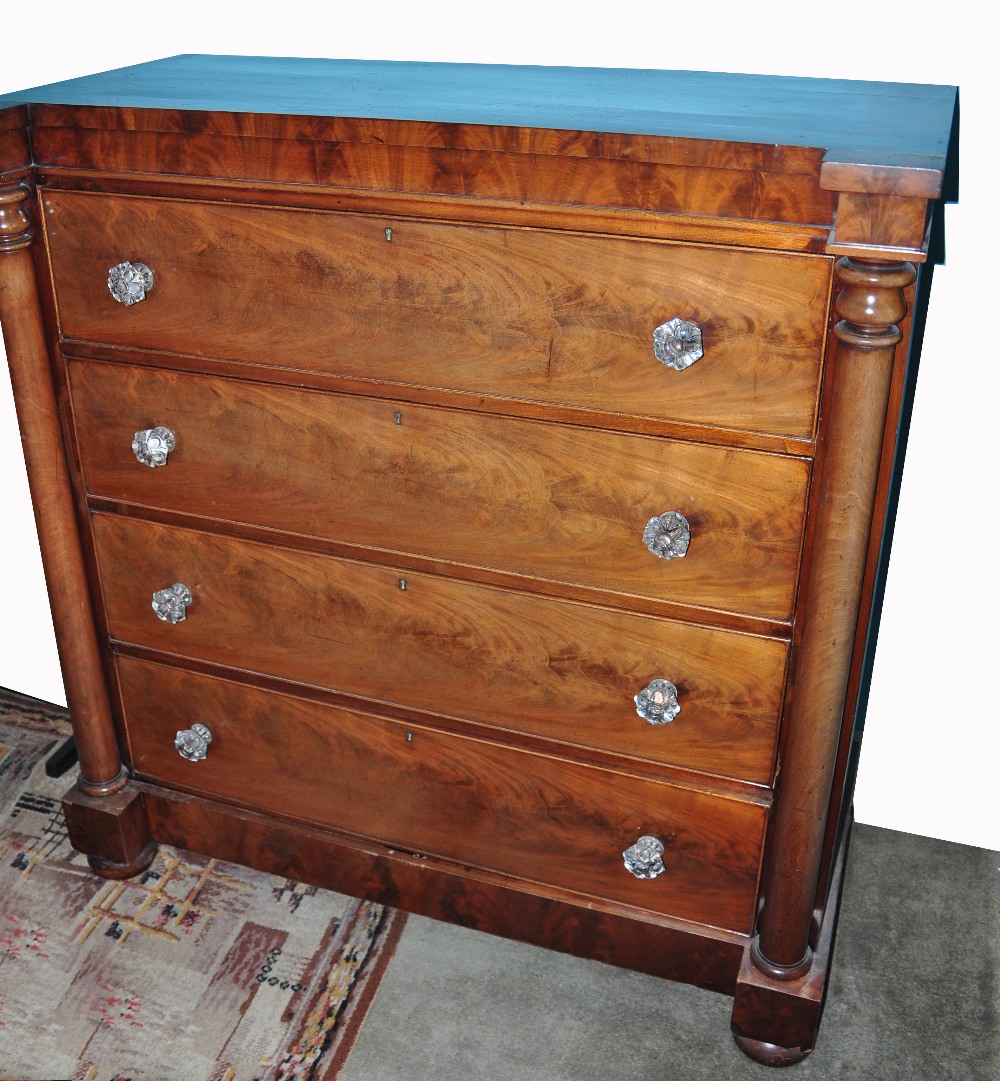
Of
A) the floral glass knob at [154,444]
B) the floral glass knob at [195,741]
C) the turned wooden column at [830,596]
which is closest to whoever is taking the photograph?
the turned wooden column at [830,596]

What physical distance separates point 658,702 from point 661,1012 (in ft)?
1.80

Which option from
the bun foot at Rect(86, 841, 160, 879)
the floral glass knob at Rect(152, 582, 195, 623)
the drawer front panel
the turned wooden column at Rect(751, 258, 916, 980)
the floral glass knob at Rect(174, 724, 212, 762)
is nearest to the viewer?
the turned wooden column at Rect(751, 258, 916, 980)

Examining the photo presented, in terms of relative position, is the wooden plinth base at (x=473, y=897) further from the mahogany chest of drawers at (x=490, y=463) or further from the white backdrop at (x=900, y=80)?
the white backdrop at (x=900, y=80)

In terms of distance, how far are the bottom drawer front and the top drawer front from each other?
21.1 inches

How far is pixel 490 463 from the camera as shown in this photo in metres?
1.46

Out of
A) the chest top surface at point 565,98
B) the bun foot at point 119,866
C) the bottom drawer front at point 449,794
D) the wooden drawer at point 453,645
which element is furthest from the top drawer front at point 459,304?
the bun foot at point 119,866

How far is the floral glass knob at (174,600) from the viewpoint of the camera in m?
1.71

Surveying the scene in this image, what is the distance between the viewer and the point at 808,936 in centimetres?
162

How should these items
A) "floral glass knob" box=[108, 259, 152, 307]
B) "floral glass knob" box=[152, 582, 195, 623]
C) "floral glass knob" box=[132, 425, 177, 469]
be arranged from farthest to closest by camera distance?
"floral glass knob" box=[152, 582, 195, 623] < "floral glass knob" box=[132, 425, 177, 469] < "floral glass knob" box=[108, 259, 152, 307]

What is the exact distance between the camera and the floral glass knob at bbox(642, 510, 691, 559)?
1390 mm

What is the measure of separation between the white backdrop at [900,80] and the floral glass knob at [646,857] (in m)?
0.63

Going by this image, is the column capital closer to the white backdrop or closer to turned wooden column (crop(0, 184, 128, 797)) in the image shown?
turned wooden column (crop(0, 184, 128, 797))

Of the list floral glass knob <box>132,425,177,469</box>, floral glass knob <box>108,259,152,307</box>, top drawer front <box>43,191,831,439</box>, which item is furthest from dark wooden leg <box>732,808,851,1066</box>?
floral glass knob <box>108,259,152,307</box>

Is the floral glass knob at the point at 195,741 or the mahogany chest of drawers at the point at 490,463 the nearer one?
the mahogany chest of drawers at the point at 490,463
